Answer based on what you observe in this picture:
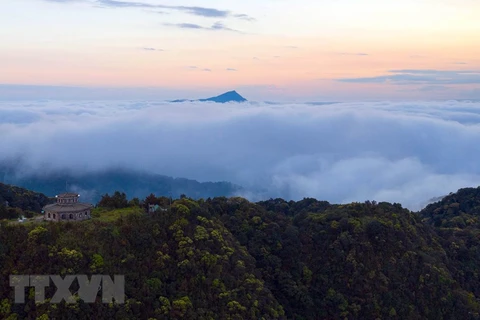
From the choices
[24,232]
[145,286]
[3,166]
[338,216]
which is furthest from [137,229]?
[3,166]

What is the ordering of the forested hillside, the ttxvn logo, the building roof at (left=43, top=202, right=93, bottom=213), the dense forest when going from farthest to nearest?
the forested hillside → the building roof at (left=43, top=202, right=93, bottom=213) → the dense forest → the ttxvn logo

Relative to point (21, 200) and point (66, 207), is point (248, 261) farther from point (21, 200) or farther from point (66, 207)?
point (21, 200)

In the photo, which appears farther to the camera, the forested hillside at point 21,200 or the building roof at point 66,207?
the forested hillside at point 21,200

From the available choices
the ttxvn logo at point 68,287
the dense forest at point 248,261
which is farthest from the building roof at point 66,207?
the ttxvn logo at point 68,287

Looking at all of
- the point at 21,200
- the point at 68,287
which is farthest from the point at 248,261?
the point at 21,200

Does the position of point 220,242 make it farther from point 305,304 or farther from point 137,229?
point 305,304

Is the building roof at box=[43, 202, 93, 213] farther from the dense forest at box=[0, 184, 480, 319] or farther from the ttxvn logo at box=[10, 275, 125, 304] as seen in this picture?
the ttxvn logo at box=[10, 275, 125, 304]

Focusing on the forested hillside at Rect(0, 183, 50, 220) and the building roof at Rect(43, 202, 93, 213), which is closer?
the building roof at Rect(43, 202, 93, 213)

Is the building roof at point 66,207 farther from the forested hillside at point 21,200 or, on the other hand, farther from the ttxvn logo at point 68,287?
the forested hillside at point 21,200

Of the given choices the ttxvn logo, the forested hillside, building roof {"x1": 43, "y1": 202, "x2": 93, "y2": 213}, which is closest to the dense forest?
the ttxvn logo
